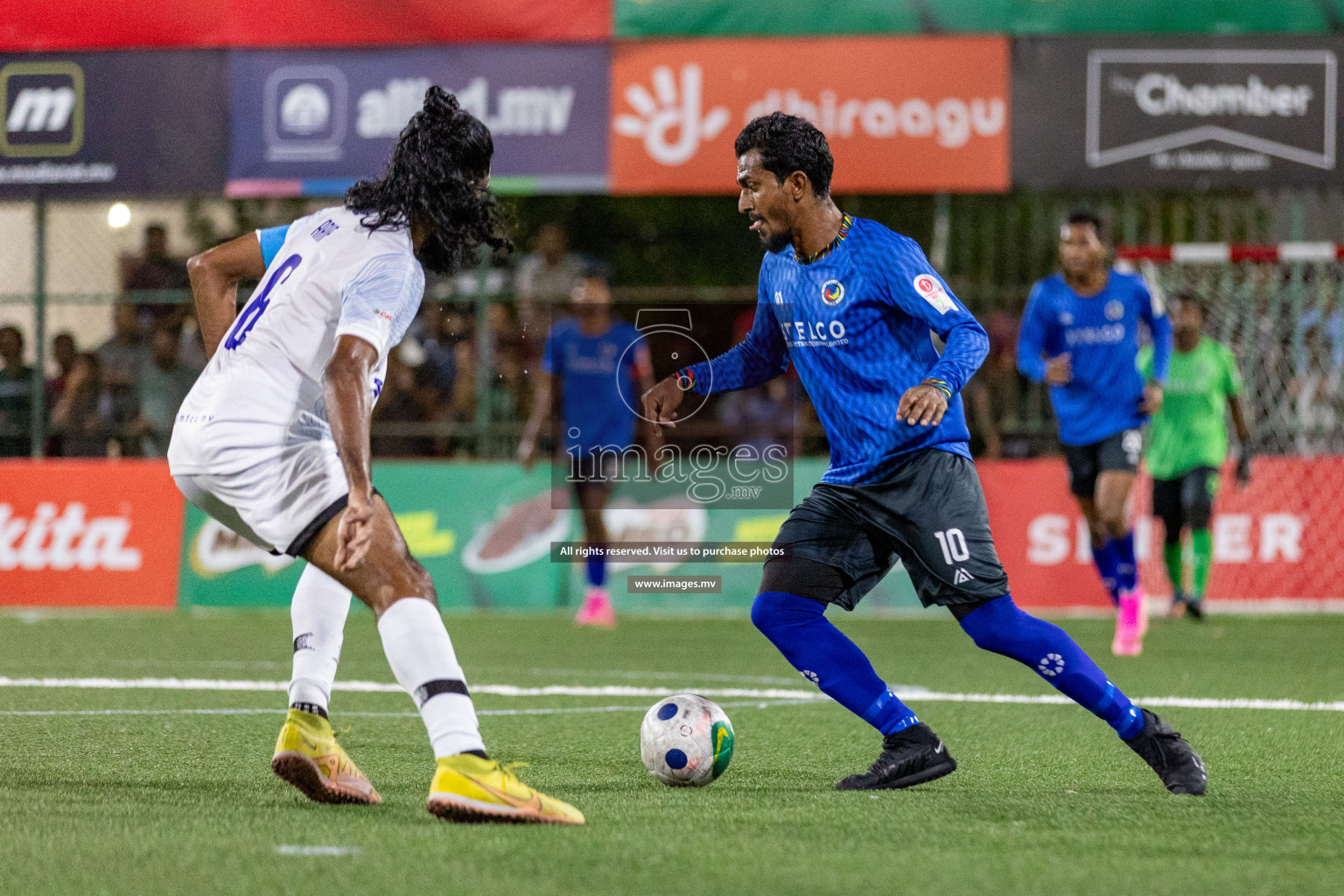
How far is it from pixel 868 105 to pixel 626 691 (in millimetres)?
7046

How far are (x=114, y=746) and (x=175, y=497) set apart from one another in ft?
24.8

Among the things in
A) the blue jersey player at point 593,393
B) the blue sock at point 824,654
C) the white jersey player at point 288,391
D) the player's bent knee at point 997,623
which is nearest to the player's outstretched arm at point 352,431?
the white jersey player at point 288,391

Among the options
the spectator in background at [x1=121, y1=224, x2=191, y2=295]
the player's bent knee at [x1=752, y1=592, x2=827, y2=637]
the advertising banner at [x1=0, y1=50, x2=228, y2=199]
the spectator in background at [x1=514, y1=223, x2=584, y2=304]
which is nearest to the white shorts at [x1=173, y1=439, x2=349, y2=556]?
the player's bent knee at [x1=752, y1=592, x2=827, y2=637]

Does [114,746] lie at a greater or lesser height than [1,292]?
lesser

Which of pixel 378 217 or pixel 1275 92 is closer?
pixel 378 217

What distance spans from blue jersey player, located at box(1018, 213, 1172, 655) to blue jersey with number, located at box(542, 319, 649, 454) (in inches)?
125

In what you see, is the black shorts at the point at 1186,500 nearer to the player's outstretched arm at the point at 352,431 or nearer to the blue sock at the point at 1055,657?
the blue sock at the point at 1055,657

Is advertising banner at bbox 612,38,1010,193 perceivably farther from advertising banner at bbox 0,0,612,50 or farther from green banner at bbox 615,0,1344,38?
advertising banner at bbox 0,0,612,50

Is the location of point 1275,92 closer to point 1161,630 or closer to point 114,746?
point 1161,630

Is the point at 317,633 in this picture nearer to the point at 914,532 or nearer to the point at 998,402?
the point at 914,532

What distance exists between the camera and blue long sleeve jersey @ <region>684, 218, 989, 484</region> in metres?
5.02

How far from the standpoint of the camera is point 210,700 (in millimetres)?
7320

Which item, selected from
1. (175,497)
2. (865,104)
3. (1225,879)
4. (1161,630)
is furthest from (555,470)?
(1225,879)

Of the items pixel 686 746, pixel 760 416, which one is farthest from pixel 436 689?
pixel 760 416
